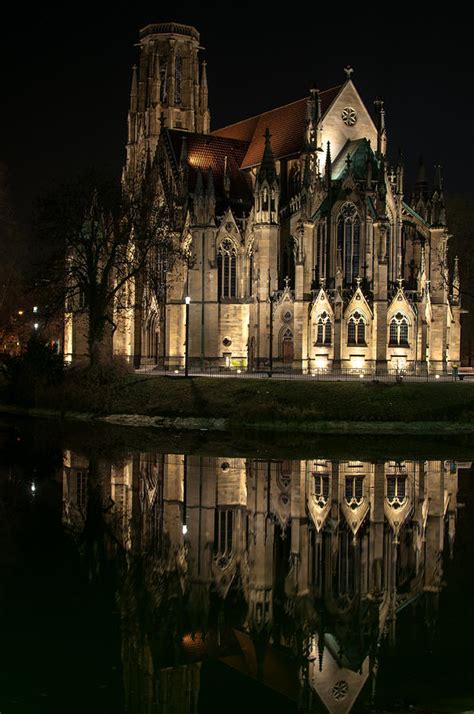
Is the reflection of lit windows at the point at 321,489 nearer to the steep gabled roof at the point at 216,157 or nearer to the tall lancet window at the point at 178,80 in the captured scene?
the steep gabled roof at the point at 216,157

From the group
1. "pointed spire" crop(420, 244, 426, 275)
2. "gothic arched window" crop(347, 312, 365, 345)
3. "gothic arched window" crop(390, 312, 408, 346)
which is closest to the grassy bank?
"gothic arched window" crop(347, 312, 365, 345)

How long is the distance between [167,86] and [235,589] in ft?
231

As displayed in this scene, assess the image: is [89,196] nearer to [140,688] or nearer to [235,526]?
[235,526]

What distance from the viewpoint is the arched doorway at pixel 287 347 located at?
198 feet

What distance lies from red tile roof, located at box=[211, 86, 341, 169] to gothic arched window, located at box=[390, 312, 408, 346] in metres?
15.4

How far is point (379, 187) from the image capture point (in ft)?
193

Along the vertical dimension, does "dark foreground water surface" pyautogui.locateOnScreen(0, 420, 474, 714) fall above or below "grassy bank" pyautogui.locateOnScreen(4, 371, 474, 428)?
below

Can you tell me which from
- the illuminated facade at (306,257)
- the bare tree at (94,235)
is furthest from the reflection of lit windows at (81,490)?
the illuminated facade at (306,257)

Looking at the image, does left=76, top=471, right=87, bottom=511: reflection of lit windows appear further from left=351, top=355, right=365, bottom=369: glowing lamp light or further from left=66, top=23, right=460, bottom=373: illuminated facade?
left=351, top=355, right=365, bottom=369: glowing lamp light

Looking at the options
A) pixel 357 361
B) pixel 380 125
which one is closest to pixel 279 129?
pixel 380 125

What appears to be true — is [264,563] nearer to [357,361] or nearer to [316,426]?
[316,426]

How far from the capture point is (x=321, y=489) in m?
25.6

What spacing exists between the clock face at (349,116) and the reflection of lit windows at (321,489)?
145ft

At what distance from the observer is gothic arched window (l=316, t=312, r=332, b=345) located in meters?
57.7
